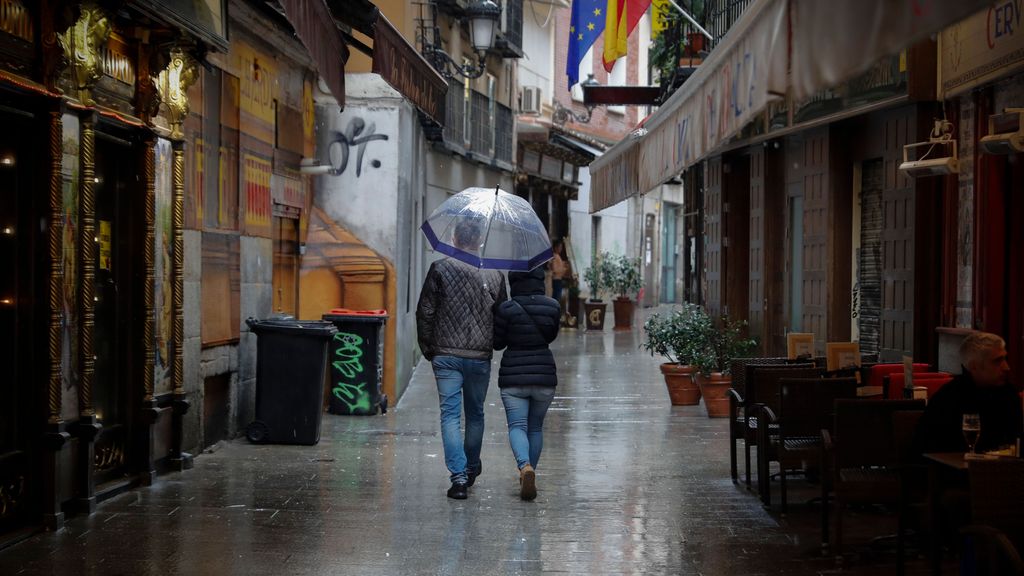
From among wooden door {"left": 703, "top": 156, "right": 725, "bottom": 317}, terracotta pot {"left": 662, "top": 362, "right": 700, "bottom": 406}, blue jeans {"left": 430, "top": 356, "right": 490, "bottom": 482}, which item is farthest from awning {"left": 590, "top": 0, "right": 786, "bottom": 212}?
wooden door {"left": 703, "top": 156, "right": 725, "bottom": 317}

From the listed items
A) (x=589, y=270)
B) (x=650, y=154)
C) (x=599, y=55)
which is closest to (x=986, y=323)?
(x=650, y=154)

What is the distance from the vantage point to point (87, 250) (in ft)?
27.4

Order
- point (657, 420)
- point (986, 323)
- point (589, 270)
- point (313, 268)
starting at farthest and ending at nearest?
point (589, 270)
point (313, 268)
point (657, 420)
point (986, 323)

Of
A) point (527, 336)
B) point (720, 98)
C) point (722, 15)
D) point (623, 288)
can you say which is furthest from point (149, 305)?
point (623, 288)

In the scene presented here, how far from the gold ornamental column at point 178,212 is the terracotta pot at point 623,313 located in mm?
23044

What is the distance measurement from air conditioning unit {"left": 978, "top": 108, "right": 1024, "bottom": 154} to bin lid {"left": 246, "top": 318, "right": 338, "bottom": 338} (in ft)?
19.8

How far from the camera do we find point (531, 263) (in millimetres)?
9523

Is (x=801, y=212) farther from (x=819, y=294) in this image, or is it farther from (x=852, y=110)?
(x=852, y=110)

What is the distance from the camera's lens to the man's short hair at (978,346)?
20.9 feet

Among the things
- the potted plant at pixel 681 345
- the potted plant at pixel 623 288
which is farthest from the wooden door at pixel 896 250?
the potted plant at pixel 623 288

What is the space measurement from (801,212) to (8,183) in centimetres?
1031

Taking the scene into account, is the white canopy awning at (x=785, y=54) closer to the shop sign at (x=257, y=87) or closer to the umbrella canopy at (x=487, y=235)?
the umbrella canopy at (x=487, y=235)

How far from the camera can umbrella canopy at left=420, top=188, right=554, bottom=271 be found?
944 centimetres

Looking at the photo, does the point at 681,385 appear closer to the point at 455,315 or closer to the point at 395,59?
the point at 455,315
